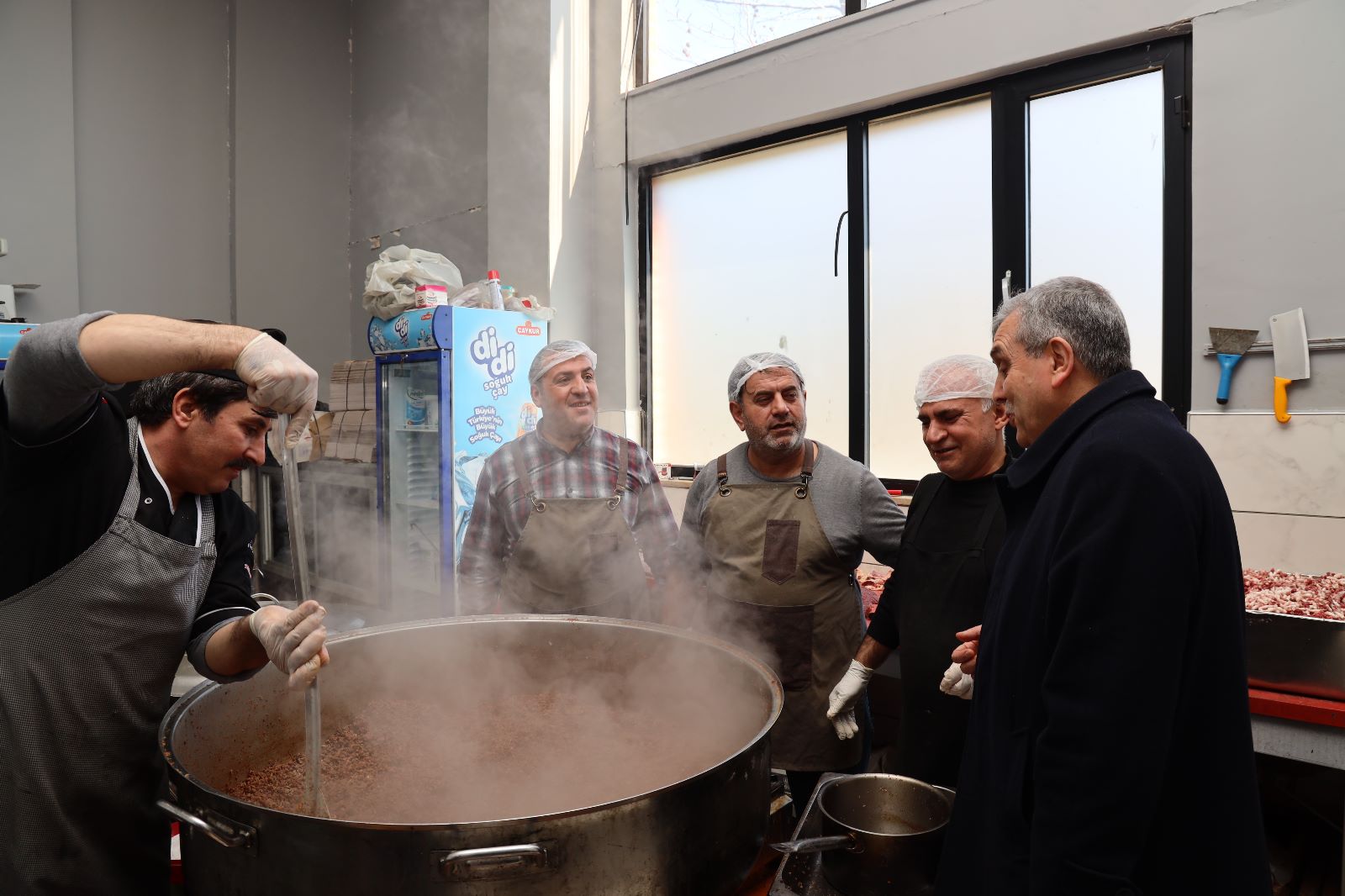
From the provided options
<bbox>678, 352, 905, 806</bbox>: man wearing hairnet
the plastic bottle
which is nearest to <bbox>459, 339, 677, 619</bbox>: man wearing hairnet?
<bbox>678, 352, 905, 806</bbox>: man wearing hairnet

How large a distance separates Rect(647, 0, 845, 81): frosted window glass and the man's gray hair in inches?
127

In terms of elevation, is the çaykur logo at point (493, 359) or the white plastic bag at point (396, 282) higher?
the white plastic bag at point (396, 282)

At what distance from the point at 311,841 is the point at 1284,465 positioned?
10.3 ft

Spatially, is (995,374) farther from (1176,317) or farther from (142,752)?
(142,752)

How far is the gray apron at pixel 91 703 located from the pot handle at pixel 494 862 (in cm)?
87

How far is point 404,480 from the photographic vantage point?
194 inches

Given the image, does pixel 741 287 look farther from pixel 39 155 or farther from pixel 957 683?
pixel 39 155

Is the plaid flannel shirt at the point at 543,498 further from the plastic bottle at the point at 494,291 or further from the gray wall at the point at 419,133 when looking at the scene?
the gray wall at the point at 419,133

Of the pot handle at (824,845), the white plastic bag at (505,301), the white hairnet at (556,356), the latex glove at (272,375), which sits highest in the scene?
the white plastic bag at (505,301)

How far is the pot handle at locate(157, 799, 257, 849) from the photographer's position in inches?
38.9

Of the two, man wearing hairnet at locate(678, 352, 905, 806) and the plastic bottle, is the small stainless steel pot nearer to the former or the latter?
man wearing hairnet at locate(678, 352, 905, 806)

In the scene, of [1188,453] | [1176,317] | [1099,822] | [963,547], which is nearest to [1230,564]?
[1188,453]

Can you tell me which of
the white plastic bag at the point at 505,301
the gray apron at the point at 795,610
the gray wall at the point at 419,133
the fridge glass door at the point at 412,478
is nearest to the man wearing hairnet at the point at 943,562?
the gray apron at the point at 795,610

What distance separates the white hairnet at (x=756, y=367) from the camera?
249 centimetres
